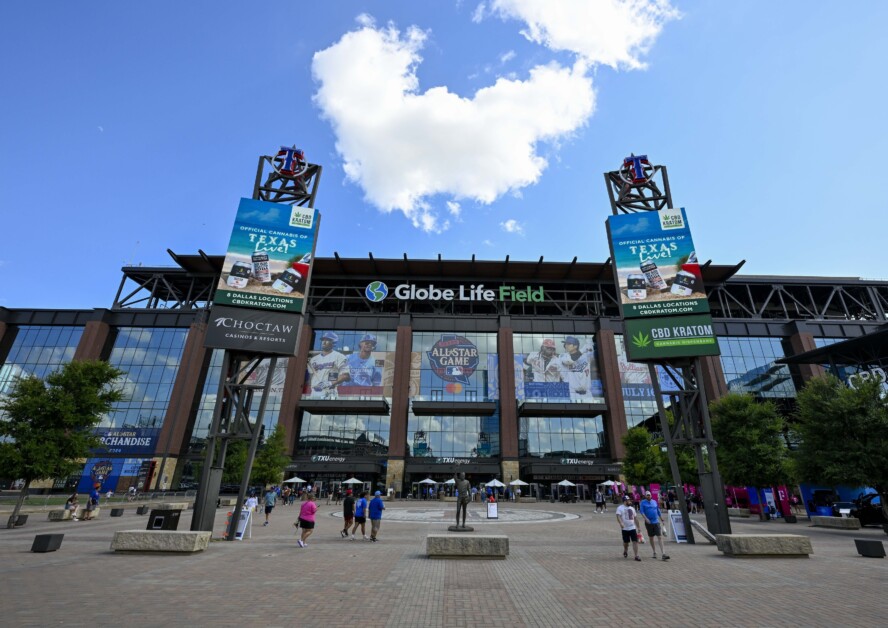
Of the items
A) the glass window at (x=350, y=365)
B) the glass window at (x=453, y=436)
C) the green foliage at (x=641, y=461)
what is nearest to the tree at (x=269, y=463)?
the glass window at (x=350, y=365)

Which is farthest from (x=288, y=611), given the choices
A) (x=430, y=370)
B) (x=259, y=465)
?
(x=430, y=370)

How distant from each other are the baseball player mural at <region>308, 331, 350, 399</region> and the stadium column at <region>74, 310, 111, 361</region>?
89.6 ft

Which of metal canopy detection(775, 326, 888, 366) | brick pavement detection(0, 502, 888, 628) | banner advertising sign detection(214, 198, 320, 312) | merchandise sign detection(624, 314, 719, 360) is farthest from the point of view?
metal canopy detection(775, 326, 888, 366)

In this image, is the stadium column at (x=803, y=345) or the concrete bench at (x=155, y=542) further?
the stadium column at (x=803, y=345)

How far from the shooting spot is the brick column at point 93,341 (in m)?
55.9

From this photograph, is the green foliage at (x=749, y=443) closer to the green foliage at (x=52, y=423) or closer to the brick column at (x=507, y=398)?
the brick column at (x=507, y=398)

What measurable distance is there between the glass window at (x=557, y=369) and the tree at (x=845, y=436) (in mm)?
31283

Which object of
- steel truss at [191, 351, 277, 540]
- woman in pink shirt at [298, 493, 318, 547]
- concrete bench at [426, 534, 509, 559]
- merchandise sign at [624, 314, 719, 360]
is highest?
merchandise sign at [624, 314, 719, 360]

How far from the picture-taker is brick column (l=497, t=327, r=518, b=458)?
172ft

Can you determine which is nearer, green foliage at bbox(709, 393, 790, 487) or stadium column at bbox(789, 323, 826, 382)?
green foliage at bbox(709, 393, 790, 487)

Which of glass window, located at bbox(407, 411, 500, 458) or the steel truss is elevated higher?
glass window, located at bbox(407, 411, 500, 458)

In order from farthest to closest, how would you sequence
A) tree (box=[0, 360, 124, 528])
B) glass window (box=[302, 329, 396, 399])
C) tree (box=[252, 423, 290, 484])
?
glass window (box=[302, 329, 396, 399]), tree (box=[252, 423, 290, 484]), tree (box=[0, 360, 124, 528])

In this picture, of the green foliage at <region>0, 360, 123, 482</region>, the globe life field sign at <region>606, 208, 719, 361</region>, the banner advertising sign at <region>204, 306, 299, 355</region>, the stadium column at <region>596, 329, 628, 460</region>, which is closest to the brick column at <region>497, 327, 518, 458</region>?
the stadium column at <region>596, 329, 628, 460</region>

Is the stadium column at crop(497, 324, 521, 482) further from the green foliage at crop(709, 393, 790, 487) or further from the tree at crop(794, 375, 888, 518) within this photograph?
the tree at crop(794, 375, 888, 518)
